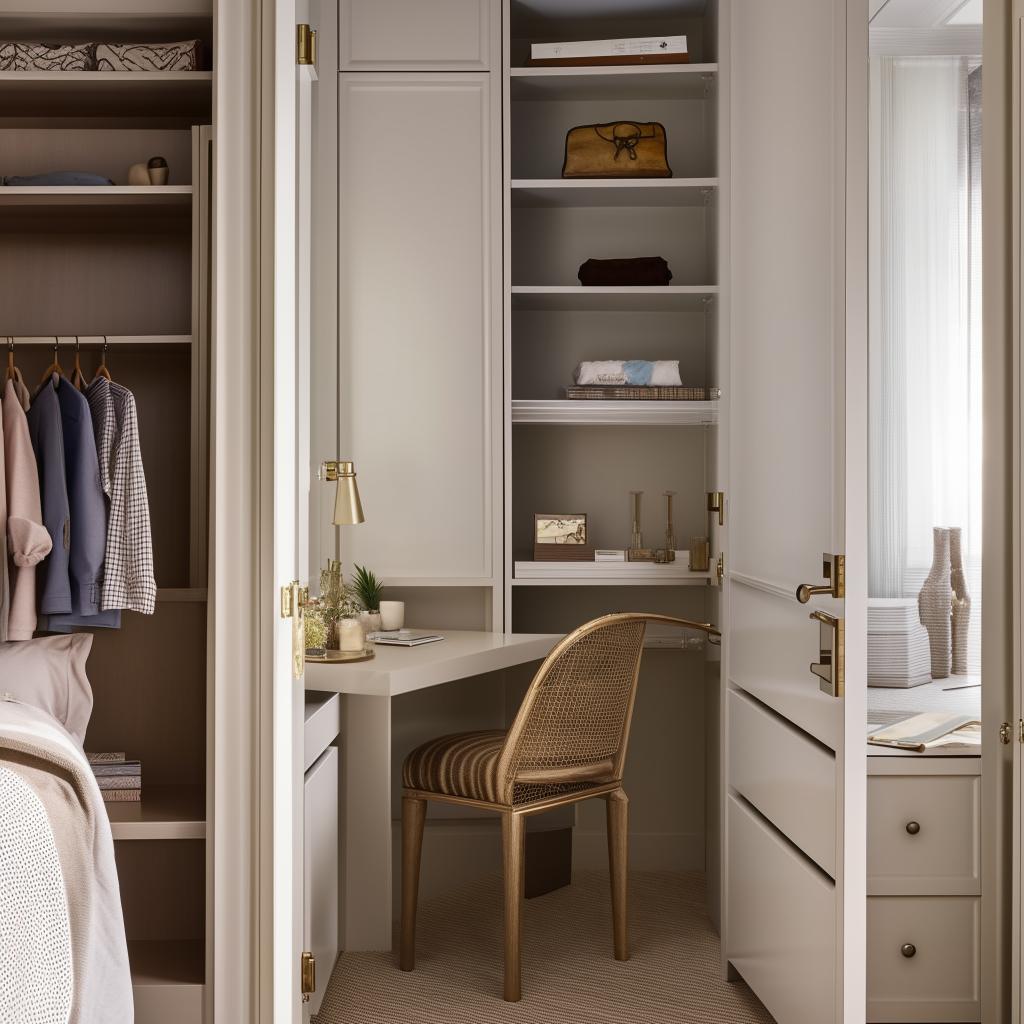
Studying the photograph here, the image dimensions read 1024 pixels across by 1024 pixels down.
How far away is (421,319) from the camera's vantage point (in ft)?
10.6

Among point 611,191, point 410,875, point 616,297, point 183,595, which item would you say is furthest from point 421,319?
point 410,875

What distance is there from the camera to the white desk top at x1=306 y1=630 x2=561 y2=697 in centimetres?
263

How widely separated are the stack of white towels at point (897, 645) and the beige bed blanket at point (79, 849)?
6.57ft

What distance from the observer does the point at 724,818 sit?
2.79 metres

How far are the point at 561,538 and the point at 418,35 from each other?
1604mm

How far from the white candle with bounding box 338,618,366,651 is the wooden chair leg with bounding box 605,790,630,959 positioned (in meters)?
0.80

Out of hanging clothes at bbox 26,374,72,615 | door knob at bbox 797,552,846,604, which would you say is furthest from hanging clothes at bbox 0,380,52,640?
door knob at bbox 797,552,846,604

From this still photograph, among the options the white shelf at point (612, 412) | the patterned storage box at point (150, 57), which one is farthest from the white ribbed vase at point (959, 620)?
the patterned storage box at point (150, 57)

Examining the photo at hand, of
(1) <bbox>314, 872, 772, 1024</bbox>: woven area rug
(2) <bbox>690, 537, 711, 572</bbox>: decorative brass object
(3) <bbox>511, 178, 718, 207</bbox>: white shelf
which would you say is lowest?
(1) <bbox>314, 872, 772, 1024</bbox>: woven area rug

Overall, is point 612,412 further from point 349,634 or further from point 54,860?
point 54,860

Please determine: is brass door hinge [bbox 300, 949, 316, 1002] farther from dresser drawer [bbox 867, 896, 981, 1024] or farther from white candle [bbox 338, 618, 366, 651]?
dresser drawer [bbox 867, 896, 981, 1024]

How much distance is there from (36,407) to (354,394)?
142 cm

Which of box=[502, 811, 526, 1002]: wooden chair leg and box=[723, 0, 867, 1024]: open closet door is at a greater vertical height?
box=[723, 0, 867, 1024]: open closet door

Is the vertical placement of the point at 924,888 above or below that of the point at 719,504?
below
